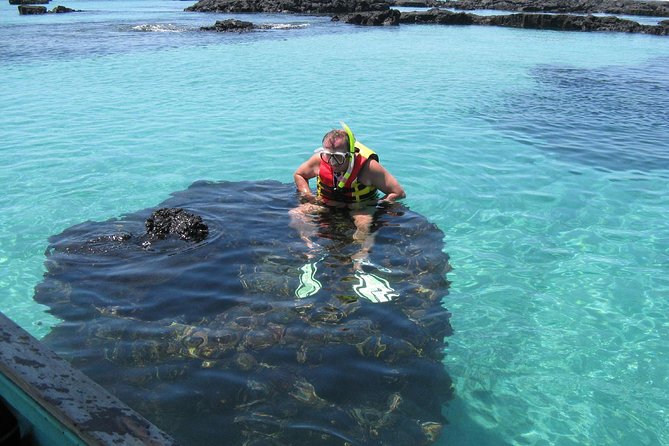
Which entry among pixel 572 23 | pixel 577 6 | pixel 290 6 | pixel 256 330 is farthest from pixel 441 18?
pixel 256 330

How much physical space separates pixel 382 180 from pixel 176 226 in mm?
2337

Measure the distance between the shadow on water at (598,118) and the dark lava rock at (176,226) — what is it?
277 inches

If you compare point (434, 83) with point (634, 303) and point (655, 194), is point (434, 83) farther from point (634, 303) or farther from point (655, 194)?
point (634, 303)

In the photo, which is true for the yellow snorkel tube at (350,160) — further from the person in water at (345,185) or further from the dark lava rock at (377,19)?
the dark lava rock at (377,19)

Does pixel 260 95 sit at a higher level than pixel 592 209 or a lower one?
higher

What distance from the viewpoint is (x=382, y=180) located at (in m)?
6.42

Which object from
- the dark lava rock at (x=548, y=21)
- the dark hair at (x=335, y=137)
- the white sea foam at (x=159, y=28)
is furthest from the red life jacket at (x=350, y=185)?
the dark lava rock at (x=548, y=21)

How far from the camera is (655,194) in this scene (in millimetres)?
8227

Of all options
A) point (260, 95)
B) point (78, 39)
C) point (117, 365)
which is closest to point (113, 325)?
point (117, 365)

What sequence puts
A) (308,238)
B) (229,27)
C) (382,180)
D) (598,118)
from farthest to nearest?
(229,27)
(598,118)
(382,180)
(308,238)

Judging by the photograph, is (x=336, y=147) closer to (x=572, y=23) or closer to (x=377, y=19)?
(x=377, y=19)

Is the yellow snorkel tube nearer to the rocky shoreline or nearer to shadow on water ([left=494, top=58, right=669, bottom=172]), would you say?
shadow on water ([left=494, top=58, right=669, bottom=172])

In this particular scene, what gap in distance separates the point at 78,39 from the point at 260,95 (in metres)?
17.7

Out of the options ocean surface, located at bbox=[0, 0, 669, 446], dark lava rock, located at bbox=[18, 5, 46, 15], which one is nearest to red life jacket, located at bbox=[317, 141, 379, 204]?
ocean surface, located at bbox=[0, 0, 669, 446]
